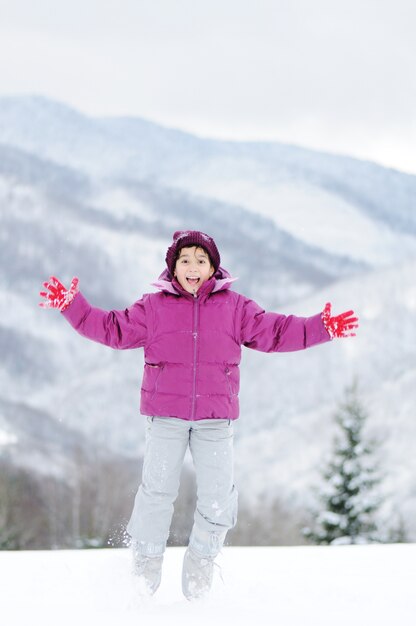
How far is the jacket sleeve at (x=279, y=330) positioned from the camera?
409 cm

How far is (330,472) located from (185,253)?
63.3 ft

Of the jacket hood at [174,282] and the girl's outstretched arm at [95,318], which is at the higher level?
the jacket hood at [174,282]

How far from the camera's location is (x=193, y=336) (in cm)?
402

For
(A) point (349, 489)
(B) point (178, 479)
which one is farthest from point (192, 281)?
(A) point (349, 489)

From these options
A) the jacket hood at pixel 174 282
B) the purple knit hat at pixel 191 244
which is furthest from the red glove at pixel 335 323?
the purple knit hat at pixel 191 244

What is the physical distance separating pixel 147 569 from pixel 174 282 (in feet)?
4.62

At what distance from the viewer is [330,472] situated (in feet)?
74.0

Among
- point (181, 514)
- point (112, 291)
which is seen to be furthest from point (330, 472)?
point (112, 291)

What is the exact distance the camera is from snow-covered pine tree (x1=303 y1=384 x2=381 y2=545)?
21.3 metres

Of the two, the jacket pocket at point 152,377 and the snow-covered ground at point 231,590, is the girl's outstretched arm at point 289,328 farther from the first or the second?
the snow-covered ground at point 231,590

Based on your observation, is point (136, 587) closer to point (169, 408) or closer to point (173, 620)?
point (173, 620)

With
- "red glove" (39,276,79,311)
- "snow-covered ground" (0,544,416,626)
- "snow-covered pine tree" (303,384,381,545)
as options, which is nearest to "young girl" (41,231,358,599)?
"red glove" (39,276,79,311)

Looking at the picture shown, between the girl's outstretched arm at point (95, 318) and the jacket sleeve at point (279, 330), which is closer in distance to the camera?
the girl's outstretched arm at point (95, 318)

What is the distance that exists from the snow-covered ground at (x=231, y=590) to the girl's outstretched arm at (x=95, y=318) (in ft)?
3.90
